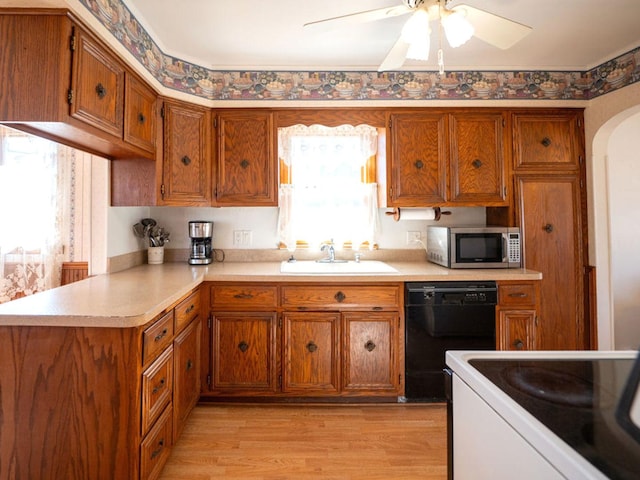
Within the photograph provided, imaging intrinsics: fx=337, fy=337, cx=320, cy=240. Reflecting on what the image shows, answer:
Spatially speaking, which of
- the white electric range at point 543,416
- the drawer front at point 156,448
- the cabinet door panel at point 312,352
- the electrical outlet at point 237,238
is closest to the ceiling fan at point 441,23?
the white electric range at point 543,416

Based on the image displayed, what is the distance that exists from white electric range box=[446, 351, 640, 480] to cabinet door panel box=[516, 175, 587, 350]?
5.49 feet

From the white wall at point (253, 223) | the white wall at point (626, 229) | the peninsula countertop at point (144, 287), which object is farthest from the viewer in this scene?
the white wall at point (626, 229)

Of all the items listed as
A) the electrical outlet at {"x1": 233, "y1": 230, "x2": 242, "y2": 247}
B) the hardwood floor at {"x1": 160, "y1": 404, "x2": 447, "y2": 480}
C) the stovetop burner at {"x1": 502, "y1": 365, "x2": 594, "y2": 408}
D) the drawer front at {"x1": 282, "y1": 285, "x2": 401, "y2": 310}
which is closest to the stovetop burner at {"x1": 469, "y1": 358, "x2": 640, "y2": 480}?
the stovetop burner at {"x1": 502, "y1": 365, "x2": 594, "y2": 408}

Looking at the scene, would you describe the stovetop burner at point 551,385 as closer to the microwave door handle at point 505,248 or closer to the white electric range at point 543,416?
the white electric range at point 543,416

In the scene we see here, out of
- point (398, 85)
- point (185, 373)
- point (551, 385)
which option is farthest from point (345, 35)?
point (185, 373)

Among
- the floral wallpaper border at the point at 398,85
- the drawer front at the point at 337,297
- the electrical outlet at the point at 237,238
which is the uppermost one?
the floral wallpaper border at the point at 398,85

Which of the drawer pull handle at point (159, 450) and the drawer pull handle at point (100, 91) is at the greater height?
the drawer pull handle at point (100, 91)

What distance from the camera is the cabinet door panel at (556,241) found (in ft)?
7.98

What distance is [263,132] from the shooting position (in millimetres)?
2508

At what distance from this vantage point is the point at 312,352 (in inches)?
88.3

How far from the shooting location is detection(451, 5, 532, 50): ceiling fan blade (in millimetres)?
1474

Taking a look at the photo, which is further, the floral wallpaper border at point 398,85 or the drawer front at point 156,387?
the floral wallpaper border at point 398,85

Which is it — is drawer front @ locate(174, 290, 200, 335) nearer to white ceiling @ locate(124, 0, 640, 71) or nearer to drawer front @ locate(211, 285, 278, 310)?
drawer front @ locate(211, 285, 278, 310)

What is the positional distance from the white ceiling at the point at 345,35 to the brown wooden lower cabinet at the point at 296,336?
1.59 m
